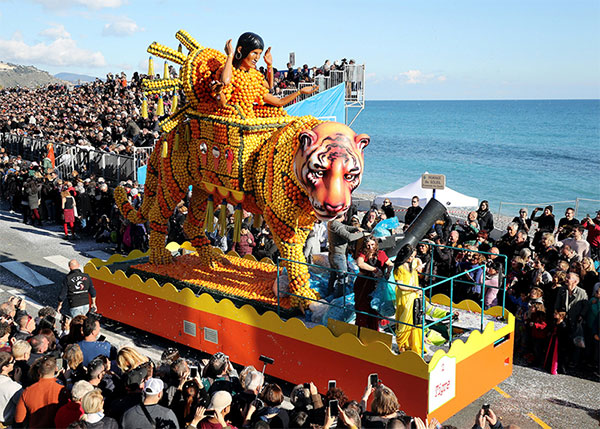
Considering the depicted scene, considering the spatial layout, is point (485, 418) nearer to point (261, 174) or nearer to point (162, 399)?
point (162, 399)

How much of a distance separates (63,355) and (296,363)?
283cm

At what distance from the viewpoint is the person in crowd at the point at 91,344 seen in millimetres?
5961

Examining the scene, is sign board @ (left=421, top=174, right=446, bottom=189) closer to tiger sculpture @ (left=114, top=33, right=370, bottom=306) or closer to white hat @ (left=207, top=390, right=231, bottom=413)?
tiger sculpture @ (left=114, top=33, right=370, bottom=306)

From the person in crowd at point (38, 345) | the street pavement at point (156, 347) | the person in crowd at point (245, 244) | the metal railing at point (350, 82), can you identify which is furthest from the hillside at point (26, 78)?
the person in crowd at point (38, 345)

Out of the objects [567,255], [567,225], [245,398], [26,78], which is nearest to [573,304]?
[567,255]

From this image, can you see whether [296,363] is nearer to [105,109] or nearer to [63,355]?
[63,355]

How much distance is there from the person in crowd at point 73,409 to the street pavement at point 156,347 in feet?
10.4

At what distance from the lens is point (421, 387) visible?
6219 millimetres

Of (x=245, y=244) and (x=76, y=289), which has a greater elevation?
(x=245, y=244)

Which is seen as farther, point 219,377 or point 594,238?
point 594,238

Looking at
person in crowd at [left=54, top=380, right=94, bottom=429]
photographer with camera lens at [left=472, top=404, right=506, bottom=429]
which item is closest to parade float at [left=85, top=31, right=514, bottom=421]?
photographer with camera lens at [left=472, top=404, right=506, bottom=429]

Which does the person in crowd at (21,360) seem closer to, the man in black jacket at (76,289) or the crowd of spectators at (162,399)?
the crowd of spectators at (162,399)

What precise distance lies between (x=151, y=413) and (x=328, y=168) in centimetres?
347

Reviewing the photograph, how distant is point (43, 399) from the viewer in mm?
4824
